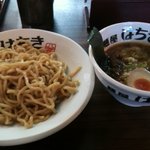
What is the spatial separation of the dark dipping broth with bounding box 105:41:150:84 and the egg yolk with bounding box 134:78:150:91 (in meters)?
0.03

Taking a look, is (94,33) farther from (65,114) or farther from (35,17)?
(35,17)

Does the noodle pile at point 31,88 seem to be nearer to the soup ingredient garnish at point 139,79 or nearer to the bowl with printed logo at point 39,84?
the bowl with printed logo at point 39,84

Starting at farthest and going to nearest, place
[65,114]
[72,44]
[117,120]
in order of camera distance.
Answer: [72,44], [117,120], [65,114]

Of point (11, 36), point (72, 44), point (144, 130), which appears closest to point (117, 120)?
point (144, 130)

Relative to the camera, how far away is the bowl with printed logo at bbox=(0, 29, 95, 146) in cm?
64

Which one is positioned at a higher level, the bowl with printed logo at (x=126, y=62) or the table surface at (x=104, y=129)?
the bowl with printed logo at (x=126, y=62)

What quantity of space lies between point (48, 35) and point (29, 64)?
172 mm

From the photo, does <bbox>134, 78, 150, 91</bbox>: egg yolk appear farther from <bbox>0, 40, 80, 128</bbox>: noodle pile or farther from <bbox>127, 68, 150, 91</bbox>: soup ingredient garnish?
<bbox>0, 40, 80, 128</bbox>: noodle pile

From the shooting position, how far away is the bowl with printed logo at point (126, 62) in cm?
69

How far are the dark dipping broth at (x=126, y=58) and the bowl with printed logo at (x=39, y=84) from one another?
8 centimetres

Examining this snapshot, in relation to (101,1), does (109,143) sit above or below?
below

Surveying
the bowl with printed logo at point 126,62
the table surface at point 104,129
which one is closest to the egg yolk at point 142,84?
the bowl with printed logo at point 126,62

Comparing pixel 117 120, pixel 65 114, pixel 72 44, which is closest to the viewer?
pixel 65 114

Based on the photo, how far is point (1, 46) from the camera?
93cm
